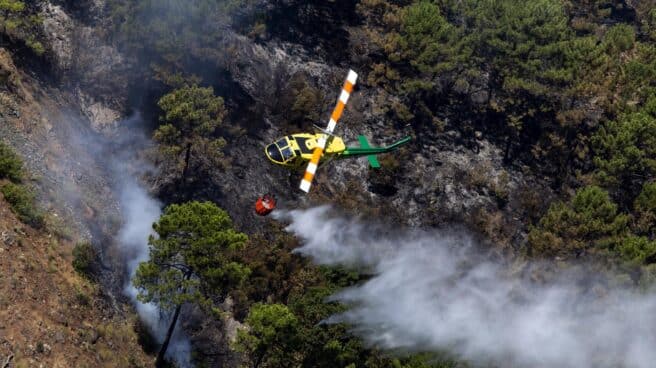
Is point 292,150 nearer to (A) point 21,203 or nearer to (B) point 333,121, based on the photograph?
(B) point 333,121

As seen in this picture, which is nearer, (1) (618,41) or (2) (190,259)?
(2) (190,259)

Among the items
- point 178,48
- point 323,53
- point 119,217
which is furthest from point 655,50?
point 119,217

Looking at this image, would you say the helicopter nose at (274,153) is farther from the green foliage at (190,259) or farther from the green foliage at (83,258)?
the green foliage at (83,258)

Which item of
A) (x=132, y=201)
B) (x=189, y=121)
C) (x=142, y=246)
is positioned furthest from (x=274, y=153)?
(x=132, y=201)

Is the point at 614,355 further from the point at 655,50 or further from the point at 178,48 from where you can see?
the point at 178,48

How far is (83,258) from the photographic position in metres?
42.3

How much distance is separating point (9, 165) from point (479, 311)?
32839mm

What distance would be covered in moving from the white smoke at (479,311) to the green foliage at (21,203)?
1877 centimetres

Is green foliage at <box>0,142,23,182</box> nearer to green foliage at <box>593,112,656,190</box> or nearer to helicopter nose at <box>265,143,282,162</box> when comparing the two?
helicopter nose at <box>265,143,282,162</box>

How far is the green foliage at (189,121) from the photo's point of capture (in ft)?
164

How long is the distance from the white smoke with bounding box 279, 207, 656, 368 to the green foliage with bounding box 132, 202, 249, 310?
305 inches

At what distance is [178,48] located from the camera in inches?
2168

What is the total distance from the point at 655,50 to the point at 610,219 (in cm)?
2128

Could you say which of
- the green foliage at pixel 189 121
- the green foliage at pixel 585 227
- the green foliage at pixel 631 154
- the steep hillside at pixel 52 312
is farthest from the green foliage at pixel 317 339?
the green foliage at pixel 631 154
